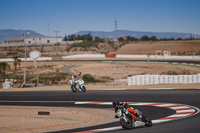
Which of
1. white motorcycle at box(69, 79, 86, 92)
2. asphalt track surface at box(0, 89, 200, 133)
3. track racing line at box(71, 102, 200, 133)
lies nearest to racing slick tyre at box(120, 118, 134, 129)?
asphalt track surface at box(0, 89, 200, 133)

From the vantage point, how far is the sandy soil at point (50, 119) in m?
13.7

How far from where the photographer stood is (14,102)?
23219 mm

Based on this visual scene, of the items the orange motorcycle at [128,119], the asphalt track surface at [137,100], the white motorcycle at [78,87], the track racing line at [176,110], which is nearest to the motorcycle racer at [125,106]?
the orange motorcycle at [128,119]

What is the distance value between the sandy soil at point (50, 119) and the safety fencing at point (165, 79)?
12.2 metres

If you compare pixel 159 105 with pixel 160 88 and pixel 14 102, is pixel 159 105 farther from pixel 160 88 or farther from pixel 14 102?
pixel 14 102

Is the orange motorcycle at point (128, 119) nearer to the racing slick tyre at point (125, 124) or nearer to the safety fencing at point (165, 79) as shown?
the racing slick tyre at point (125, 124)

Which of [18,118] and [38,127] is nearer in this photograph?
[38,127]

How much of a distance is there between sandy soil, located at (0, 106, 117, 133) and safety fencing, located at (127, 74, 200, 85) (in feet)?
40.1

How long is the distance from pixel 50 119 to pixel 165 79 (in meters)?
16.4

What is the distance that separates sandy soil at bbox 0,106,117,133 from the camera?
13703 mm

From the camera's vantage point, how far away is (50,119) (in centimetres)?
1587

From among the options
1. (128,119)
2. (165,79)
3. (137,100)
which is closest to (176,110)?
(137,100)

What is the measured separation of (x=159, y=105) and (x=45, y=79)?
34882 millimetres

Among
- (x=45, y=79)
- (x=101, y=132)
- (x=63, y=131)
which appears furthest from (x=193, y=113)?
(x=45, y=79)
